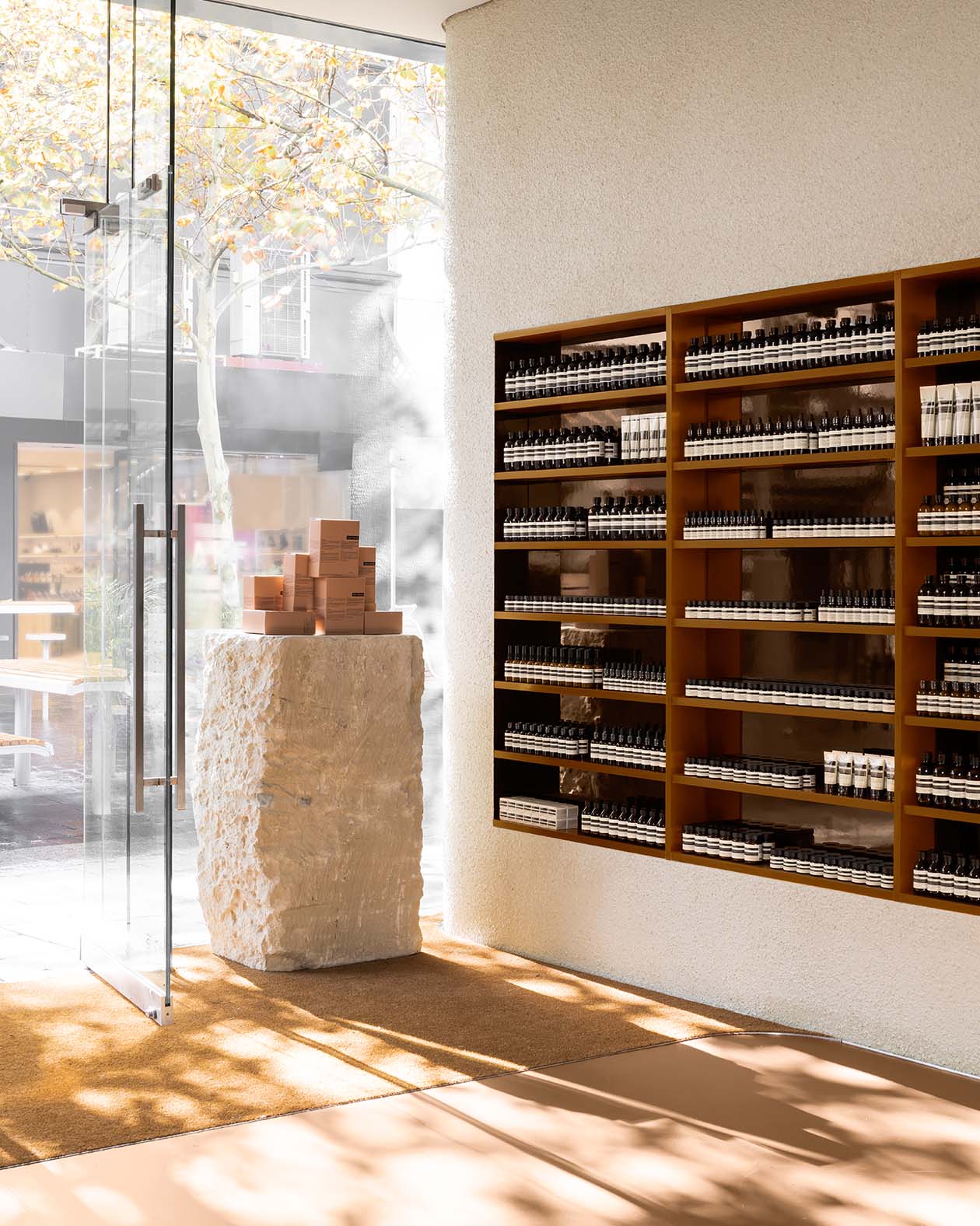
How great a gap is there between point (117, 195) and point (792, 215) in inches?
86.7

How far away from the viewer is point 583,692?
5.45 m

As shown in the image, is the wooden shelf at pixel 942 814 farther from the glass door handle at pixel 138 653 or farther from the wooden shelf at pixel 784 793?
the glass door handle at pixel 138 653

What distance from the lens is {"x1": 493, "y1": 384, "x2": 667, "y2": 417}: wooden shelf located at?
5.21m

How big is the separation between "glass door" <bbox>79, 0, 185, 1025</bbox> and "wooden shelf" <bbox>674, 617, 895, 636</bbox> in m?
Result: 1.67

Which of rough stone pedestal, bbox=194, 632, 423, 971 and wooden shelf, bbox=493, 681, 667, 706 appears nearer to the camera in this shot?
wooden shelf, bbox=493, 681, 667, 706

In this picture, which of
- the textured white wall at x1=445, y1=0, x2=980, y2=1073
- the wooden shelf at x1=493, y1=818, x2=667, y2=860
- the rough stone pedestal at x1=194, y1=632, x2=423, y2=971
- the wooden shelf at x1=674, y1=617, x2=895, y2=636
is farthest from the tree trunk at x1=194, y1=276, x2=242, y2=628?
the wooden shelf at x1=674, y1=617, x2=895, y2=636

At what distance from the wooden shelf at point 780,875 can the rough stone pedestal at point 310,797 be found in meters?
1.11

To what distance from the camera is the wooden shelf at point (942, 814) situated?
13.9 ft

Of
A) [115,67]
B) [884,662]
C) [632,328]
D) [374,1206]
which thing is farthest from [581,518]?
[374,1206]

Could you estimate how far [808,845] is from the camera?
195 inches

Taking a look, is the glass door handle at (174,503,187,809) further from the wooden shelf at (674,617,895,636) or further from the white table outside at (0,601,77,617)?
the wooden shelf at (674,617,895,636)

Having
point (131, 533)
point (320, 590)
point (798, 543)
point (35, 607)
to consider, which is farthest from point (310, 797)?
point (798, 543)

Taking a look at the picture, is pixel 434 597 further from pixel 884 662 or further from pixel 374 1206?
pixel 374 1206

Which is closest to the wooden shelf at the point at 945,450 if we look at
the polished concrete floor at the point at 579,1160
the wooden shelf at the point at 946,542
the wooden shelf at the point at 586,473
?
the wooden shelf at the point at 946,542
